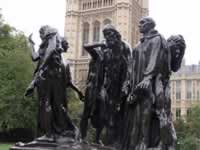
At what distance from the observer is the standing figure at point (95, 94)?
395 inches

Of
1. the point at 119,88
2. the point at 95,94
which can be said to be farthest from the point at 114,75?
the point at 95,94

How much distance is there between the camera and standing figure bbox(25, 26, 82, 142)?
9.35 m

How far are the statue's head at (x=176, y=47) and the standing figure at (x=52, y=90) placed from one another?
246 centimetres

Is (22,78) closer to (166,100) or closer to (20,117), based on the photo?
(20,117)

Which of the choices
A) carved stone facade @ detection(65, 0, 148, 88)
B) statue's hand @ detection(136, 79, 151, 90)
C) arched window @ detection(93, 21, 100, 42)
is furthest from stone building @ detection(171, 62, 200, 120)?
statue's hand @ detection(136, 79, 151, 90)

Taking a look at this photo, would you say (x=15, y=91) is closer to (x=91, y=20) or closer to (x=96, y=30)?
(x=96, y=30)

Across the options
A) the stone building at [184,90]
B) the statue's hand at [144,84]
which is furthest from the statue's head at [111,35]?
the stone building at [184,90]

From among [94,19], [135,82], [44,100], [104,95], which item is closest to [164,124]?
[135,82]

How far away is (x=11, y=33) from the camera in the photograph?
41.7 metres

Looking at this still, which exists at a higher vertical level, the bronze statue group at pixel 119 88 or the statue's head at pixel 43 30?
the statue's head at pixel 43 30

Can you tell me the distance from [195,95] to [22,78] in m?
62.0

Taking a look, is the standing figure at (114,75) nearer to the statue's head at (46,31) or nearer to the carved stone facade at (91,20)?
the statue's head at (46,31)

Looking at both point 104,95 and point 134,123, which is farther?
point 104,95

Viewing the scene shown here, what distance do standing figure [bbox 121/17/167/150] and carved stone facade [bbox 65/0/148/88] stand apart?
8669 cm
